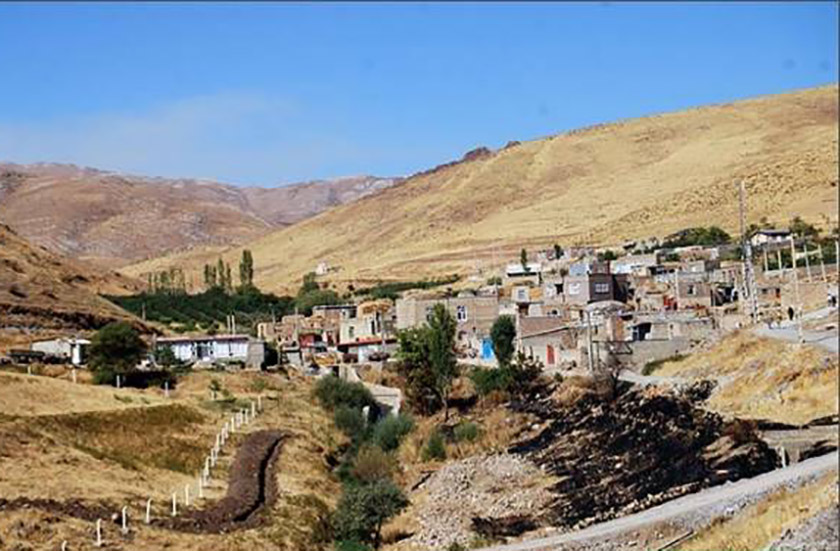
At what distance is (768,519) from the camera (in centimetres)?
1491

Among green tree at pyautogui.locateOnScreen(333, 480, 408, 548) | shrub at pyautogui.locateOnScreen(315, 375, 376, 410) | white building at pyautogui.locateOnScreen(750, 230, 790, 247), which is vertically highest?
white building at pyautogui.locateOnScreen(750, 230, 790, 247)

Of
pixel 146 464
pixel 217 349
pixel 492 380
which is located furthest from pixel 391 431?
pixel 217 349

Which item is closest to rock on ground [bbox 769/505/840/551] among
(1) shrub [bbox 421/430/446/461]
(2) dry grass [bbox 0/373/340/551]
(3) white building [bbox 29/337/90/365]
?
(2) dry grass [bbox 0/373/340/551]

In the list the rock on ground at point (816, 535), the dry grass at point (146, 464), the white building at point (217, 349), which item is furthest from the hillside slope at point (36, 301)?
the rock on ground at point (816, 535)

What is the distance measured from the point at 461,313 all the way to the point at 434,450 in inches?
755

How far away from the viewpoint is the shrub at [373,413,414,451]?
106ft

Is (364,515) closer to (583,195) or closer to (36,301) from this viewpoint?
(36,301)

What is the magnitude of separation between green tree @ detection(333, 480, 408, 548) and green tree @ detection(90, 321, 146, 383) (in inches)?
574

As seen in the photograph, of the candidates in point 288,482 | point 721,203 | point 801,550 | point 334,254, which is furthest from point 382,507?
point 334,254

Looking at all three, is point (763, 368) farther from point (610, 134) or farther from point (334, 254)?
point (610, 134)

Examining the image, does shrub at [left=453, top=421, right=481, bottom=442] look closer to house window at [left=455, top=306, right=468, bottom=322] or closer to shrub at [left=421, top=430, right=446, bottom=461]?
shrub at [left=421, top=430, right=446, bottom=461]

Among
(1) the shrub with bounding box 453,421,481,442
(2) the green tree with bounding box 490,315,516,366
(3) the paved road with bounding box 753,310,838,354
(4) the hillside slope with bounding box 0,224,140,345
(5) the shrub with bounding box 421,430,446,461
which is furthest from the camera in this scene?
(4) the hillside slope with bounding box 0,224,140,345

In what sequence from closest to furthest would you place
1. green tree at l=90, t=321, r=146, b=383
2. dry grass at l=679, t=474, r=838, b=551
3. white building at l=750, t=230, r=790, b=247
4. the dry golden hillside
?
dry grass at l=679, t=474, r=838, b=551 < green tree at l=90, t=321, r=146, b=383 < white building at l=750, t=230, r=790, b=247 < the dry golden hillside

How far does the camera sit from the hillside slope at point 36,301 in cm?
4656
